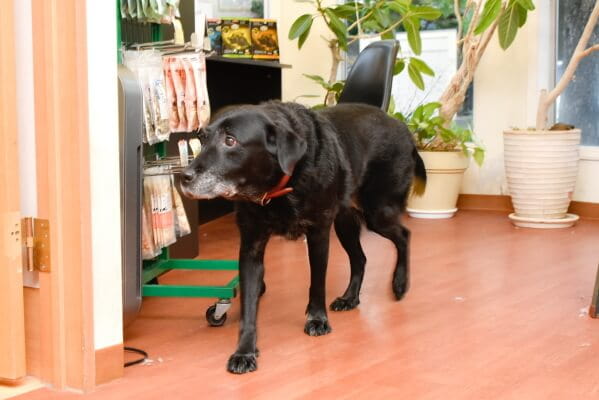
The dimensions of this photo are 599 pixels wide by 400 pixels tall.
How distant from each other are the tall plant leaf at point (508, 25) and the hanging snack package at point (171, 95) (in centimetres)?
260

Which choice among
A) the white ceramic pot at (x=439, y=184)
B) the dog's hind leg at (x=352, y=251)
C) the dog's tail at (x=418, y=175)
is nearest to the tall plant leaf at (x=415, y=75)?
the white ceramic pot at (x=439, y=184)

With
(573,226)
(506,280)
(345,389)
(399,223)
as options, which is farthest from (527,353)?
(573,226)

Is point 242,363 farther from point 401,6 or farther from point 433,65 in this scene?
point 433,65

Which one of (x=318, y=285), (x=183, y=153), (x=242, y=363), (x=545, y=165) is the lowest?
(x=242, y=363)

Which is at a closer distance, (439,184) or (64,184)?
(64,184)

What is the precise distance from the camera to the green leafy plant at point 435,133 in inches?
189

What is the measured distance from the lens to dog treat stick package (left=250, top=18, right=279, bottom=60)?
4.98 metres

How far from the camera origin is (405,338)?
2398 mm

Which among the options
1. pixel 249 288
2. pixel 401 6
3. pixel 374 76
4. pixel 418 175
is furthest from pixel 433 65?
pixel 249 288

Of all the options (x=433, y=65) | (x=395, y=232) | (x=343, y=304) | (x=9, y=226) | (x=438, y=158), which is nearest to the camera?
(x=9, y=226)

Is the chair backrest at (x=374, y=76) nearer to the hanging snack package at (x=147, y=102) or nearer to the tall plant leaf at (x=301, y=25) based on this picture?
the hanging snack package at (x=147, y=102)

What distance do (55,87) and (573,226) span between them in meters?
3.43

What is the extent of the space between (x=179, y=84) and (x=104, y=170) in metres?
0.67

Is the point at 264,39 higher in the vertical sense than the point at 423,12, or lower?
lower
